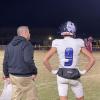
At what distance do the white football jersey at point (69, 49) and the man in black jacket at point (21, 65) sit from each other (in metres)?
0.83

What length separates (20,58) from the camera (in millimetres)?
8609

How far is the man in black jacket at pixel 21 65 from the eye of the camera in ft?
28.0

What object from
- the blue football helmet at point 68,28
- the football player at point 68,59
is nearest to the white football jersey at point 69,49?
the football player at point 68,59

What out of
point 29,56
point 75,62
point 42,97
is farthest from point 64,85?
point 42,97

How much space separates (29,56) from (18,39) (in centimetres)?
40

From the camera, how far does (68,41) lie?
7898 millimetres

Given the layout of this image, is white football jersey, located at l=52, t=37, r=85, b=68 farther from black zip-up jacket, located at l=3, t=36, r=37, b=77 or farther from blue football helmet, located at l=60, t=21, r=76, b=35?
black zip-up jacket, located at l=3, t=36, r=37, b=77

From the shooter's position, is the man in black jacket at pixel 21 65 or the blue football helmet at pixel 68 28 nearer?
the blue football helmet at pixel 68 28

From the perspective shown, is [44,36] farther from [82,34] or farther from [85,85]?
[85,85]

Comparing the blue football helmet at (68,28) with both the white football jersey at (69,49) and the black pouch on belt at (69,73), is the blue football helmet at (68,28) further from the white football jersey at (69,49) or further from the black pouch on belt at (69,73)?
the black pouch on belt at (69,73)

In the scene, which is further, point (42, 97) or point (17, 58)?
point (42, 97)

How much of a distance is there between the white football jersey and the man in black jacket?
83cm

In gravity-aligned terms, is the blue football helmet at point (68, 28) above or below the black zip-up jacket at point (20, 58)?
above

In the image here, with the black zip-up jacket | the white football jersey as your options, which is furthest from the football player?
the black zip-up jacket
